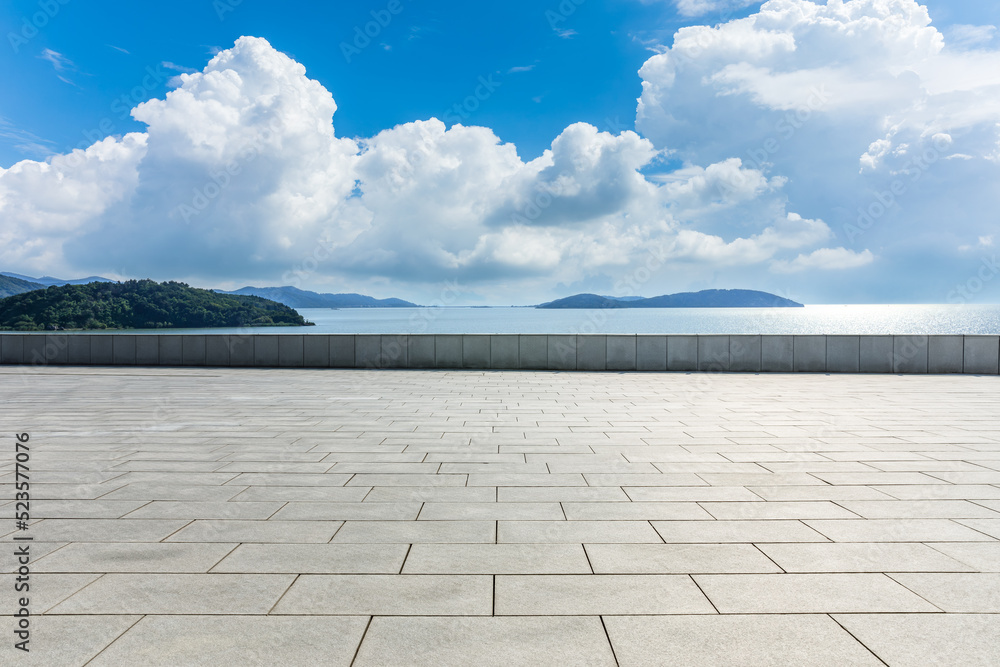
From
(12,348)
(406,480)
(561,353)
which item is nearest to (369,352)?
(561,353)

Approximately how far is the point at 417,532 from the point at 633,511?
175 cm

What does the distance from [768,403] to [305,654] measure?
32.0 ft

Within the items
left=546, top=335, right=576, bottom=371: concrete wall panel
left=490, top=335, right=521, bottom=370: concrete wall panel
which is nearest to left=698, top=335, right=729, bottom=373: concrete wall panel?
left=546, top=335, right=576, bottom=371: concrete wall panel

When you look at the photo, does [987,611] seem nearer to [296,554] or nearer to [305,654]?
[305,654]

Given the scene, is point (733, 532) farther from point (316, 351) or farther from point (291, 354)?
point (291, 354)

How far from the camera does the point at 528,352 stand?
16.5 m

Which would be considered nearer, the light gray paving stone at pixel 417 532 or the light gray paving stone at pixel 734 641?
the light gray paving stone at pixel 734 641

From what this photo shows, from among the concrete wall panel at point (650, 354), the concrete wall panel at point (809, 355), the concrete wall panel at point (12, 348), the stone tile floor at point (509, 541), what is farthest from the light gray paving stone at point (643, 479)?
the concrete wall panel at point (12, 348)

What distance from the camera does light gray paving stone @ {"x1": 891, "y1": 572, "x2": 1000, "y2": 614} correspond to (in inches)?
125

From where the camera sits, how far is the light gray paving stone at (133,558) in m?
3.62

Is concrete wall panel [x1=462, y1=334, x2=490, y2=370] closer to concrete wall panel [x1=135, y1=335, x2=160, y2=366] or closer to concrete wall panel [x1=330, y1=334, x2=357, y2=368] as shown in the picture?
concrete wall panel [x1=330, y1=334, x2=357, y2=368]

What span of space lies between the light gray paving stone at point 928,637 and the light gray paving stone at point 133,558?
371 cm

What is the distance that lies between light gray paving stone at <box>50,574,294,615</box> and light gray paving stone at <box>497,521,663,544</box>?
155 centimetres

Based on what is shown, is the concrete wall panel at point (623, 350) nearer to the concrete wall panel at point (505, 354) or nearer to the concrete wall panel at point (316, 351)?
the concrete wall panel at point (505, 354)
